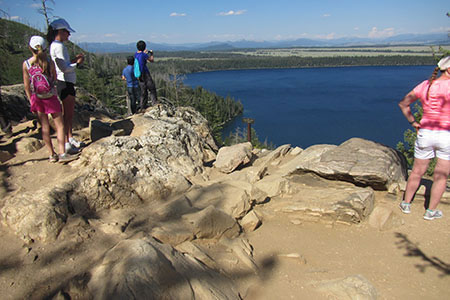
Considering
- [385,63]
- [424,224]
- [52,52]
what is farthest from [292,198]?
[385,63]

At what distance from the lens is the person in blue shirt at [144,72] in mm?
6746

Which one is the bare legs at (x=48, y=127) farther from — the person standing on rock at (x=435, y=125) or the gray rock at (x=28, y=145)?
the person standing on rock at (x=435, y=125)

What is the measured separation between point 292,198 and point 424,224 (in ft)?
6.11

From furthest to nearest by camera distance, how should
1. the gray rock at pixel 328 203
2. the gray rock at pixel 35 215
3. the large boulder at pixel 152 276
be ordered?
the gray rock at pixel 328 203, the gray rock at pixel 35 215, the large boulder at pixel 152 276

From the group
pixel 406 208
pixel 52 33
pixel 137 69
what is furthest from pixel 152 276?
pixel 137 69

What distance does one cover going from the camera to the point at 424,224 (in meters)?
4.29

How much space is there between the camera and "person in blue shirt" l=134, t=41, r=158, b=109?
675 cm

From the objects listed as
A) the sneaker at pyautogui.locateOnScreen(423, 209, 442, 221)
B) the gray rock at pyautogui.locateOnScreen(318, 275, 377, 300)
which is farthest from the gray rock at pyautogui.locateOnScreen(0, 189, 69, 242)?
the sneaker at pyautogui.locateOnScreen(423, 209, 442, 221)

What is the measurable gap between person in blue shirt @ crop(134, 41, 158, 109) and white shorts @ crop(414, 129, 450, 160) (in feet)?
18.0

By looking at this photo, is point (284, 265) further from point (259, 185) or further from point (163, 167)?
point (163, 167)

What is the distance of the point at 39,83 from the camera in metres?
4.29

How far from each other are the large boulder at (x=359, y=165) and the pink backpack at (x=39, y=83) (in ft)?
14.0

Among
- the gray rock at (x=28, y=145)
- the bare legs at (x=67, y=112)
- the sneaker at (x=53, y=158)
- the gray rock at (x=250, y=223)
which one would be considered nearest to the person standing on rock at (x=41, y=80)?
the sneaker at (x=53, y=158)

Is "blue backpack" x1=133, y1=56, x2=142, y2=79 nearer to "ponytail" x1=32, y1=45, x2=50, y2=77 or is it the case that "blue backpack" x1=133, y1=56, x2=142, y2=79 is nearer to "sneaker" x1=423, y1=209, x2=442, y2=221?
"ponytail" x1=32, y1=45, x2=50, y2=77
